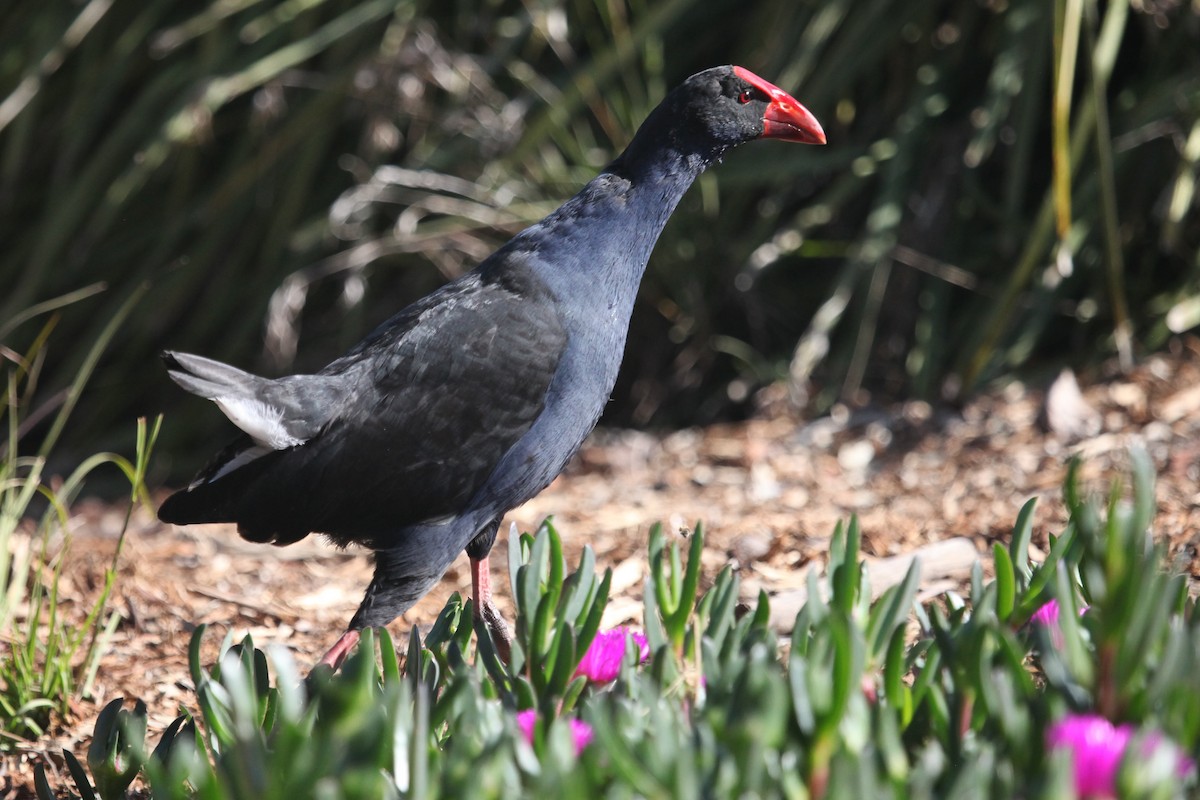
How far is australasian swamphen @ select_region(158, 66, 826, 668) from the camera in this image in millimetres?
2410

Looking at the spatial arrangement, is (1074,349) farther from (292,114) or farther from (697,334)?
(292,114)

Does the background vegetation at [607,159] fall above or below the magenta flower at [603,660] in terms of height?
above

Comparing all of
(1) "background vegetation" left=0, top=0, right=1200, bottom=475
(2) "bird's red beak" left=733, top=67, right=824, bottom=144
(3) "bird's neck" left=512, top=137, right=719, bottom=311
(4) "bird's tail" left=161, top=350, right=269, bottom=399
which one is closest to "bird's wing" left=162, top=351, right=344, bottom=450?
(4) "bird's tail" left=161, top=350, right=269, bottom=399

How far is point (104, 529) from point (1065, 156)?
130 inches

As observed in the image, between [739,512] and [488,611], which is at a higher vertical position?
[739,512]

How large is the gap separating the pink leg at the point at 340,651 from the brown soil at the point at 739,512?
444 millimetres

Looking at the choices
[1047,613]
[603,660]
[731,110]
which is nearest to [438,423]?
[603,660]

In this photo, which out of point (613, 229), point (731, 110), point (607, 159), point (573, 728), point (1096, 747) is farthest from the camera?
point (607, 159)

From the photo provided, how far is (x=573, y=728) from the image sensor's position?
1.58 meters

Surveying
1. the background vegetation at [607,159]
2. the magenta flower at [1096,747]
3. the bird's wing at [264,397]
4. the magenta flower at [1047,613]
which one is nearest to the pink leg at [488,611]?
the bird's wing at [264,397]

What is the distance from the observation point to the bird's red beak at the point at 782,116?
9.09 feet

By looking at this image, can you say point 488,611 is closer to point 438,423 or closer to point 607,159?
point 438,423

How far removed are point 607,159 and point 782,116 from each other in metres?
1.66

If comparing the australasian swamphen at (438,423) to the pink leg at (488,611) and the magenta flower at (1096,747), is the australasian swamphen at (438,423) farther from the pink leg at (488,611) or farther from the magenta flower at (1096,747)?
the magenta flower at (1096,747)
